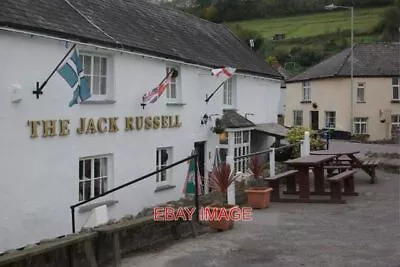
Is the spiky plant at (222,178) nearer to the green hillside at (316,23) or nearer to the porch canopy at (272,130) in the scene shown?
the porch canopy at (272,130)

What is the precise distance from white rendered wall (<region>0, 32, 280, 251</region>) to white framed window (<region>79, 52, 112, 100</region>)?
0.65ft

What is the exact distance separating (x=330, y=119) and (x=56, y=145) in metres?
37.4

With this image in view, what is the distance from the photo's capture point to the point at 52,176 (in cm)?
1124

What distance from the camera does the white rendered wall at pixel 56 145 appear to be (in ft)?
33.5

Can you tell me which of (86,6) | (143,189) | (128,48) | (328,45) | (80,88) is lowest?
(143,189)

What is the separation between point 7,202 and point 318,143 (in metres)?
17.0

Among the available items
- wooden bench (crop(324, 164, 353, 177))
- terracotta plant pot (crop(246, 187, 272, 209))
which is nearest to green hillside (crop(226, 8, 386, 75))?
wooden bench (crop(324, 164, 353, 177))

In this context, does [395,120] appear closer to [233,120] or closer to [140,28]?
[233,120]

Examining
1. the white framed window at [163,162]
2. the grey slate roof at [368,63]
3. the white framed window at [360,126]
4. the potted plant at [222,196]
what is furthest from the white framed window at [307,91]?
the potted plant at [222,196]

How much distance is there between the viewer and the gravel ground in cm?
830

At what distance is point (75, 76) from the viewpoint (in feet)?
35.7

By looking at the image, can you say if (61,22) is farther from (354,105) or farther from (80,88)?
(354,105)

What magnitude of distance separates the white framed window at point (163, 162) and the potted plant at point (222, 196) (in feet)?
11.5

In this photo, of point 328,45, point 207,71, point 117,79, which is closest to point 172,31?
point 207,71
